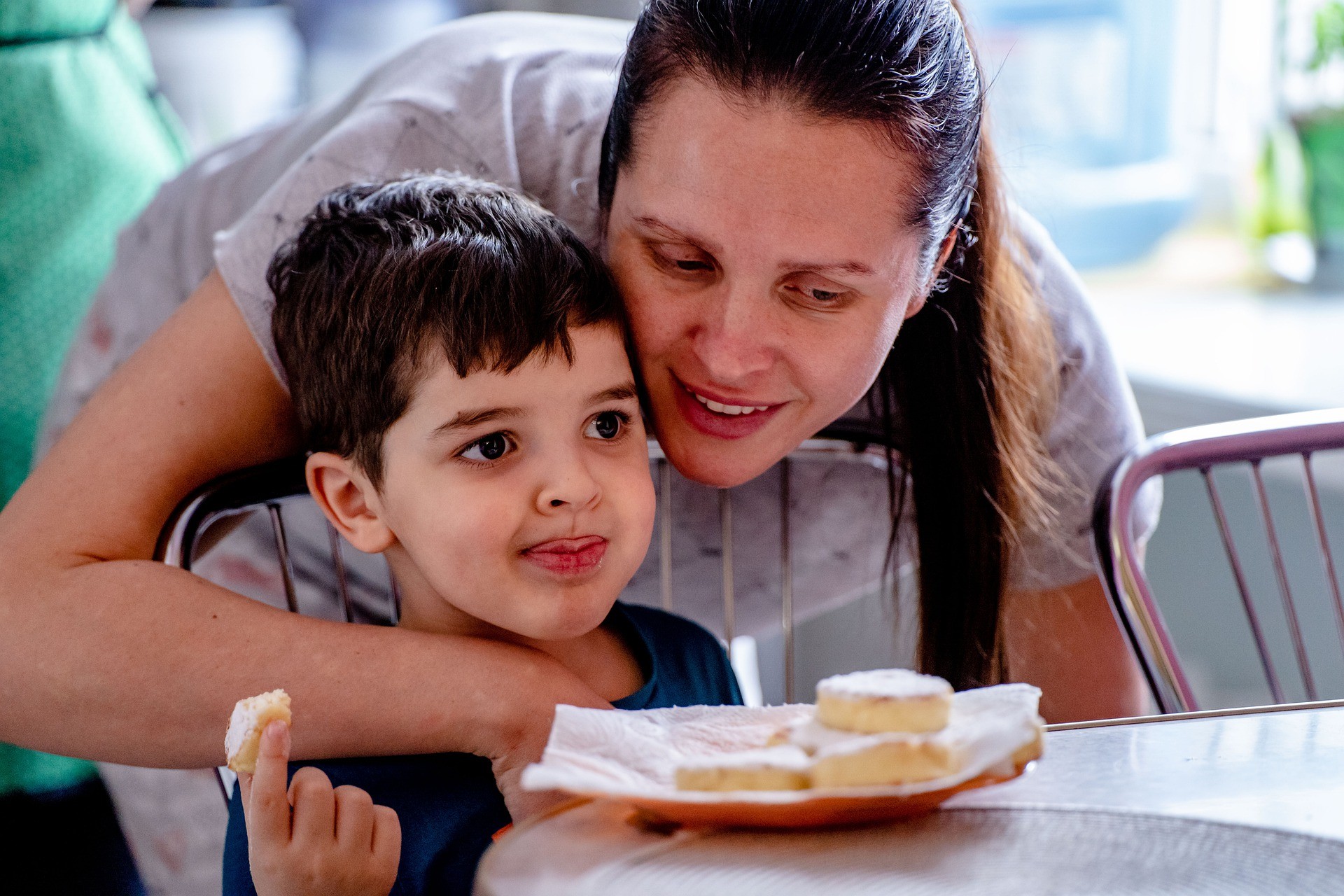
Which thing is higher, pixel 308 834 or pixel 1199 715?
pixel 1199 715

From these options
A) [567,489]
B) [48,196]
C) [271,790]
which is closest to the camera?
[271,790]

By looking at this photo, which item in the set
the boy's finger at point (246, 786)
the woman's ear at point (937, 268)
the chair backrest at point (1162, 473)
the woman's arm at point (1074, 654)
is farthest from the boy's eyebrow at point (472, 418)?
the woman's arm at point (1074, 654)

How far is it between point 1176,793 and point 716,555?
0.68 metres

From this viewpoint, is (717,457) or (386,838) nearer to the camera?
(386,838)

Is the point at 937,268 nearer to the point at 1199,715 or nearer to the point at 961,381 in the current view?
the point at 961,381

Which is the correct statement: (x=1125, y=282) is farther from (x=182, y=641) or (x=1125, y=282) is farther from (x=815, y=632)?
(x=182, y=641)

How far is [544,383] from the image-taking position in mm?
812

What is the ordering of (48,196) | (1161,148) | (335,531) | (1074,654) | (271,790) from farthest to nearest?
(1161,148)
(48,196)
(1074,654)
(335,531)
(271,790)

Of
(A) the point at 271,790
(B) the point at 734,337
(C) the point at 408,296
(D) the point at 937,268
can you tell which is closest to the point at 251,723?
(A) the point at 271,790

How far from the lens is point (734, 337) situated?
881 millimetres

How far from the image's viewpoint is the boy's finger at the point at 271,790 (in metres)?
0.65

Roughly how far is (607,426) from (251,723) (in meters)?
0.31

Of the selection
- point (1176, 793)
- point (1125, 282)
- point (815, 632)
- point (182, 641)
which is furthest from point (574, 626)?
point (1125, 282)

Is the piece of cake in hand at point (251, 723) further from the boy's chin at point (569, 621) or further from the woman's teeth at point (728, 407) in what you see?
the woman's teeth at point (728, 407)
